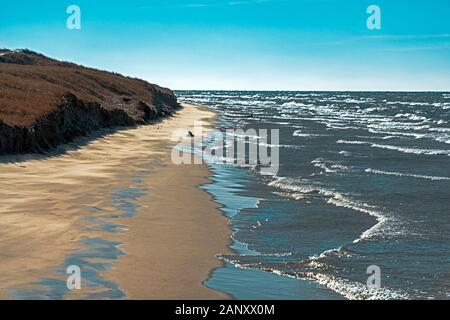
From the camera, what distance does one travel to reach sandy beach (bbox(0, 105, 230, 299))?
7945 millimetres

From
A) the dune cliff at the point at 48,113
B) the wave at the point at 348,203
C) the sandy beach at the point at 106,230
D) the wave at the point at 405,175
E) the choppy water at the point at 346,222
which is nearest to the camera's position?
the sandy beach at the point at 106,230

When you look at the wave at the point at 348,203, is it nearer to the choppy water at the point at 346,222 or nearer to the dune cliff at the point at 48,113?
the choppy water at the point at 346,222

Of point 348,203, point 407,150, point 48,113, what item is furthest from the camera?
point 407,150

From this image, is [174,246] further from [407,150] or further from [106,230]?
[407,150]

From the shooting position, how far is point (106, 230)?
11086 mm

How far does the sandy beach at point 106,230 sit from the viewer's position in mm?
7945

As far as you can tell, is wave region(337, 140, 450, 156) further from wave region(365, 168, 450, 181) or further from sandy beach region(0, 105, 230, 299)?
sandy beach region(0, 105, 230, 299)

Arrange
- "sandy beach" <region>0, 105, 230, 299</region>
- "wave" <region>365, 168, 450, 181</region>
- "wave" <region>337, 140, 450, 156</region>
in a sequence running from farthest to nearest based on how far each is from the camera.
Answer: "wave" <region>337, 140, 450, 156</region> < "wave" <region>365, 168, 450, 181</region> < "sandy beach" <region>0, 105, 230, 299</region>

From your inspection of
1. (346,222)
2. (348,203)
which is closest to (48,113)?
(348,203)

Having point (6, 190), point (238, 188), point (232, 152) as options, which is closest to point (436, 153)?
point (232, 152)

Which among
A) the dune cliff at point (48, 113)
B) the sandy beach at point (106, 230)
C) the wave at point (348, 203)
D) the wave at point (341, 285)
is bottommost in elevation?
the wave at point (341, 285)

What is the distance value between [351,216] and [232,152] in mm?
15505

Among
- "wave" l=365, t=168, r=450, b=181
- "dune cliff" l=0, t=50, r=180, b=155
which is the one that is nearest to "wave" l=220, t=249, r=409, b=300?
"wave" l=365, t=168, r=450, b=181

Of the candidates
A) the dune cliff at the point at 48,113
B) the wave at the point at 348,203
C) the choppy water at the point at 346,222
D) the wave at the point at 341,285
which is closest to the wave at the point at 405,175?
the choppy water at the point at 346,222
